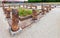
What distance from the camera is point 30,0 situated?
32.3 ft

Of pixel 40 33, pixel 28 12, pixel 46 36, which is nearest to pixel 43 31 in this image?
pixel 40 33

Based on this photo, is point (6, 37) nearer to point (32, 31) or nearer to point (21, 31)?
point (21, 31)

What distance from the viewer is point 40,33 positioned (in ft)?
10.8

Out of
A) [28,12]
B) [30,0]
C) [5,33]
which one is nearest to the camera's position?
[5,33]

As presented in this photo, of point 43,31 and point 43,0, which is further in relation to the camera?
point 43,0

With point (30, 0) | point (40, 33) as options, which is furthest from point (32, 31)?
point (30, 0)

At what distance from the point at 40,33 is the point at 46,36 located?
25 centimetres

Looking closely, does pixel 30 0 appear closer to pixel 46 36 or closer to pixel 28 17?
pixel 28 17

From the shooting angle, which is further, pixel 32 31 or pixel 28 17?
pixel 28 17

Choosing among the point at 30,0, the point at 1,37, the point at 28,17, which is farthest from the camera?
the point at 30,0

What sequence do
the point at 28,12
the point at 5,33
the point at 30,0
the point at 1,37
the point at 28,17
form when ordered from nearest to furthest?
1. the point at 1,37
2. the point at 5,33
3. the point at 28,17
4. the point at 28,12
5. the point at 30,0

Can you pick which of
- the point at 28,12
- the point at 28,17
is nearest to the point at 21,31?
the point at 28,17

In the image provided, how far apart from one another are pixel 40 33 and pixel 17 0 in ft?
22.6

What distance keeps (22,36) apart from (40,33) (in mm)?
421
